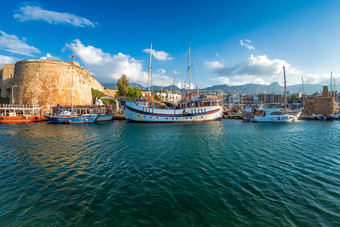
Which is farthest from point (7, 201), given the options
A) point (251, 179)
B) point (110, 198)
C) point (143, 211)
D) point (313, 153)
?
point (313, 153)

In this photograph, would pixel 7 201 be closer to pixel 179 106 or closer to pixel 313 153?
pixel 313 153

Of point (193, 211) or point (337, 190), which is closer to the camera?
point (193, 211)

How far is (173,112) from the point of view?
3394cm

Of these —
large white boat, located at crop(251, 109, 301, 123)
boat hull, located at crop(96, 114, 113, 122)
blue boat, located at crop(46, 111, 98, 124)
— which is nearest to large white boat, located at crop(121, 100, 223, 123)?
boat hull, located at crop(96, 114, 113, 122)

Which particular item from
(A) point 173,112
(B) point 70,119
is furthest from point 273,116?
(B) point 70,119

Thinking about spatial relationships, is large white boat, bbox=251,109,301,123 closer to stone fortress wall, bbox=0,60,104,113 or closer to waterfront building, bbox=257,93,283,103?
stone fortress wall, bbox=0,60,104,113

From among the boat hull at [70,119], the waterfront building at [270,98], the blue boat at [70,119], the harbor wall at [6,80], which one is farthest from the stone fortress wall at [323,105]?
the harbor wall at [6,80]

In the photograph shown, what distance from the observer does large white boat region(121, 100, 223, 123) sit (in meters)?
33.4

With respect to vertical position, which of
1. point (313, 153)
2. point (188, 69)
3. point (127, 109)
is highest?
point (188, 69)

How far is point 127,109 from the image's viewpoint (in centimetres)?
3450

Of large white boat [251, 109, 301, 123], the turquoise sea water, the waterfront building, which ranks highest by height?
the waterfront building

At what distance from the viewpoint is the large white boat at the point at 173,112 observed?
33.4 meters

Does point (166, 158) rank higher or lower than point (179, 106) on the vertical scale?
lower

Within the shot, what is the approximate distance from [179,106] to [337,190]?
29.9 meters
